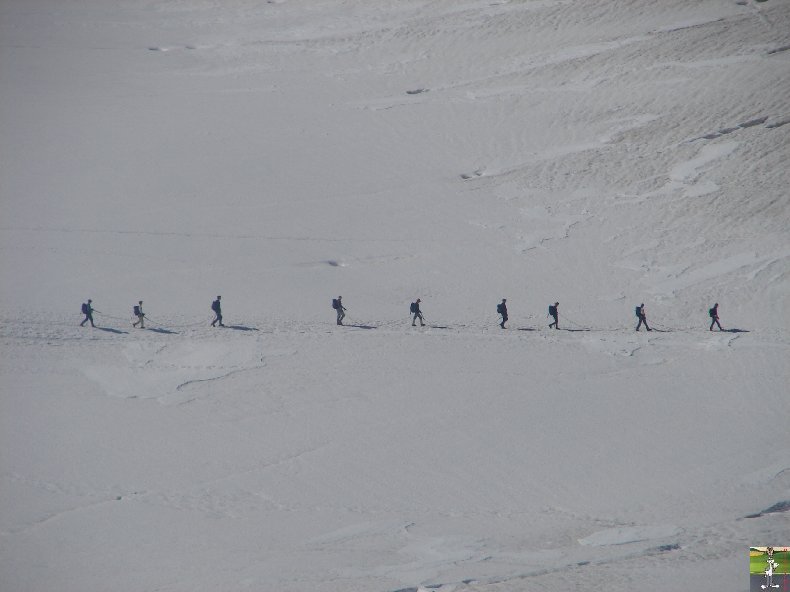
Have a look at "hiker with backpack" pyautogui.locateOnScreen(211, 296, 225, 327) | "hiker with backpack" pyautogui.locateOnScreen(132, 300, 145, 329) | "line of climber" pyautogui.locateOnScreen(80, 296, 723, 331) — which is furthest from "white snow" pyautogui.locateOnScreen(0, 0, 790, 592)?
"hiker with backpack" pyautogui.locateOnScreen(132, 300, 145, 329)

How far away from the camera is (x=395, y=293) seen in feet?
88.6

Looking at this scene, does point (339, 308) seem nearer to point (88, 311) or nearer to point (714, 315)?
point (88, 311)

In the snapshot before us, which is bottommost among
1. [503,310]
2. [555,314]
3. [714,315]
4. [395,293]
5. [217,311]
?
[714,315]

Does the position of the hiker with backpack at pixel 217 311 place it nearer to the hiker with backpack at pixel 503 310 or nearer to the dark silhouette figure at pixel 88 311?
the dark silhouette figure at pixel 88 311

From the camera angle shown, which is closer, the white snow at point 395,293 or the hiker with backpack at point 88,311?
the white snow at point 395,293

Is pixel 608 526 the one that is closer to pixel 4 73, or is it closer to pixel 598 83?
pixel 598 83

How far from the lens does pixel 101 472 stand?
18.5 metres

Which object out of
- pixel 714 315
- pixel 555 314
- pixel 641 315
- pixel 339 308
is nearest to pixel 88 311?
pixel 339 308

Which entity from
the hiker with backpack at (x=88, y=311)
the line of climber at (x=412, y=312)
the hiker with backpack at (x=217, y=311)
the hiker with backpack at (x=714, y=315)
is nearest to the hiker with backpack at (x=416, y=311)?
the line of climber at (x=412, y=312)

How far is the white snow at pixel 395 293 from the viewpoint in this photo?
56.2 feet

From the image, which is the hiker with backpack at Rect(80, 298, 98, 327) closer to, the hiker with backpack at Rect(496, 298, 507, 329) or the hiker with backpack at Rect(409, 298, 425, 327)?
the hiker with backpack at Rect(409, 298, 425, 327)

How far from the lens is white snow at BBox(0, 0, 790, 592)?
17.1 m

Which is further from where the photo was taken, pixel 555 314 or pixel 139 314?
pixel 555 314

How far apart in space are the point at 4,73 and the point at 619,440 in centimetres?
3273
